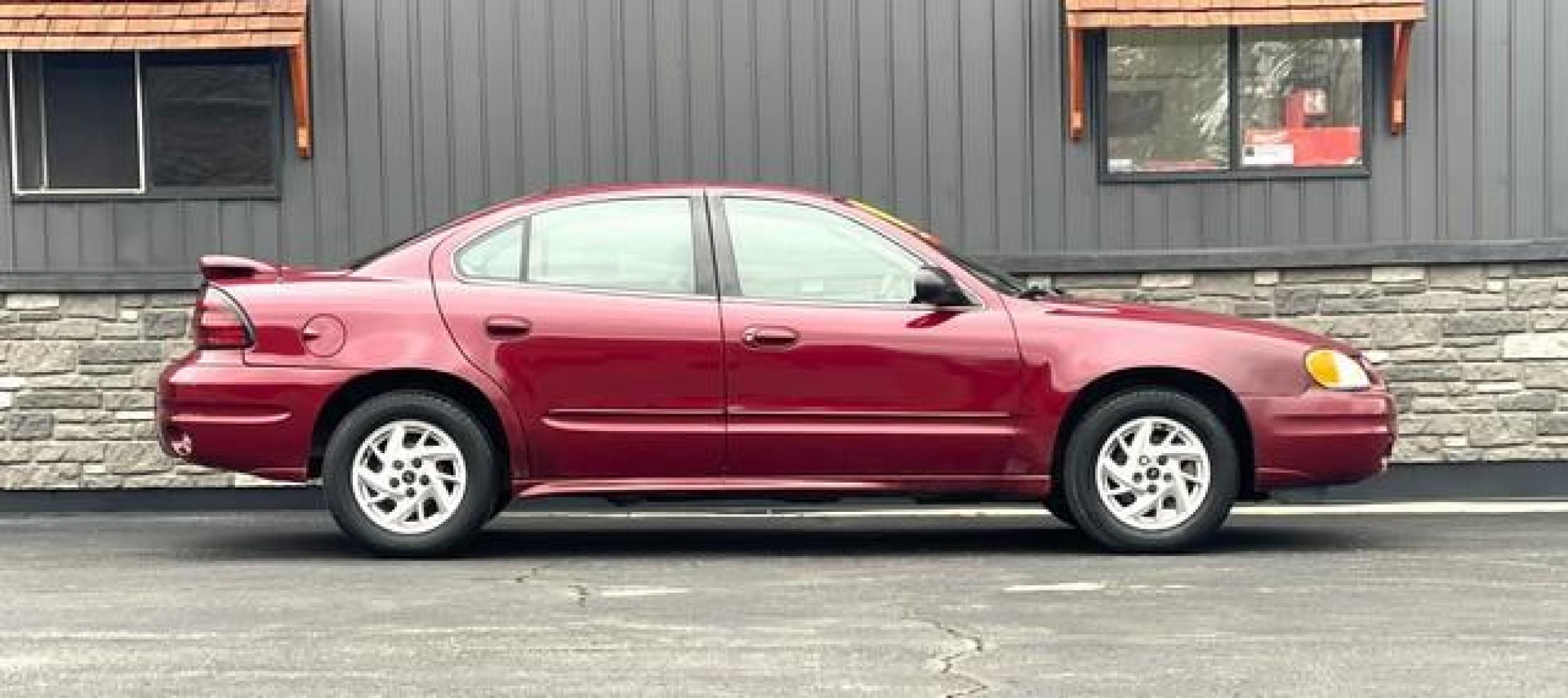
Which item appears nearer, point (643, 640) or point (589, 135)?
point (643, 640)

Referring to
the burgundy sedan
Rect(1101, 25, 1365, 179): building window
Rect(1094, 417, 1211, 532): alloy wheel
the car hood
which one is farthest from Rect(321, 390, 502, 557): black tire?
Rect(1101, 25, 1365, 179): building window

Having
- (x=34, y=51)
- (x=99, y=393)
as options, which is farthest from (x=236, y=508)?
(x=34, y=51)

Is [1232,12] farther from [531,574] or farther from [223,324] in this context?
[223,324]

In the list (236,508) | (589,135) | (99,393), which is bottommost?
(236,508)

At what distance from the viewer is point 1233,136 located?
34.2 feet

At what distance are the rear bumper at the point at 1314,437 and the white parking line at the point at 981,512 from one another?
1.79 m

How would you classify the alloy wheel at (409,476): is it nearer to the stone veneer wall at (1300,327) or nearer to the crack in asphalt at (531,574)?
the crack in asphalt at (531,574)

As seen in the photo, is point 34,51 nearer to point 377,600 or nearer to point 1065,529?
point 377,600

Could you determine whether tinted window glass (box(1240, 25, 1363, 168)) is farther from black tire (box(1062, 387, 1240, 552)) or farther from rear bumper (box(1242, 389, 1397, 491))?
black tire (box(1062, 387, 1240, 552))

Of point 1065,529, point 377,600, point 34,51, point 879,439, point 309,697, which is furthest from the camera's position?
point 34,51

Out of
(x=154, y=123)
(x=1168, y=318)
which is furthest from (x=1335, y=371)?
(x=154, y=123)

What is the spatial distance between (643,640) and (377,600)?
1.24 m

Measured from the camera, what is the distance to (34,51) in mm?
10016

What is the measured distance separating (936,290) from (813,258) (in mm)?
521
